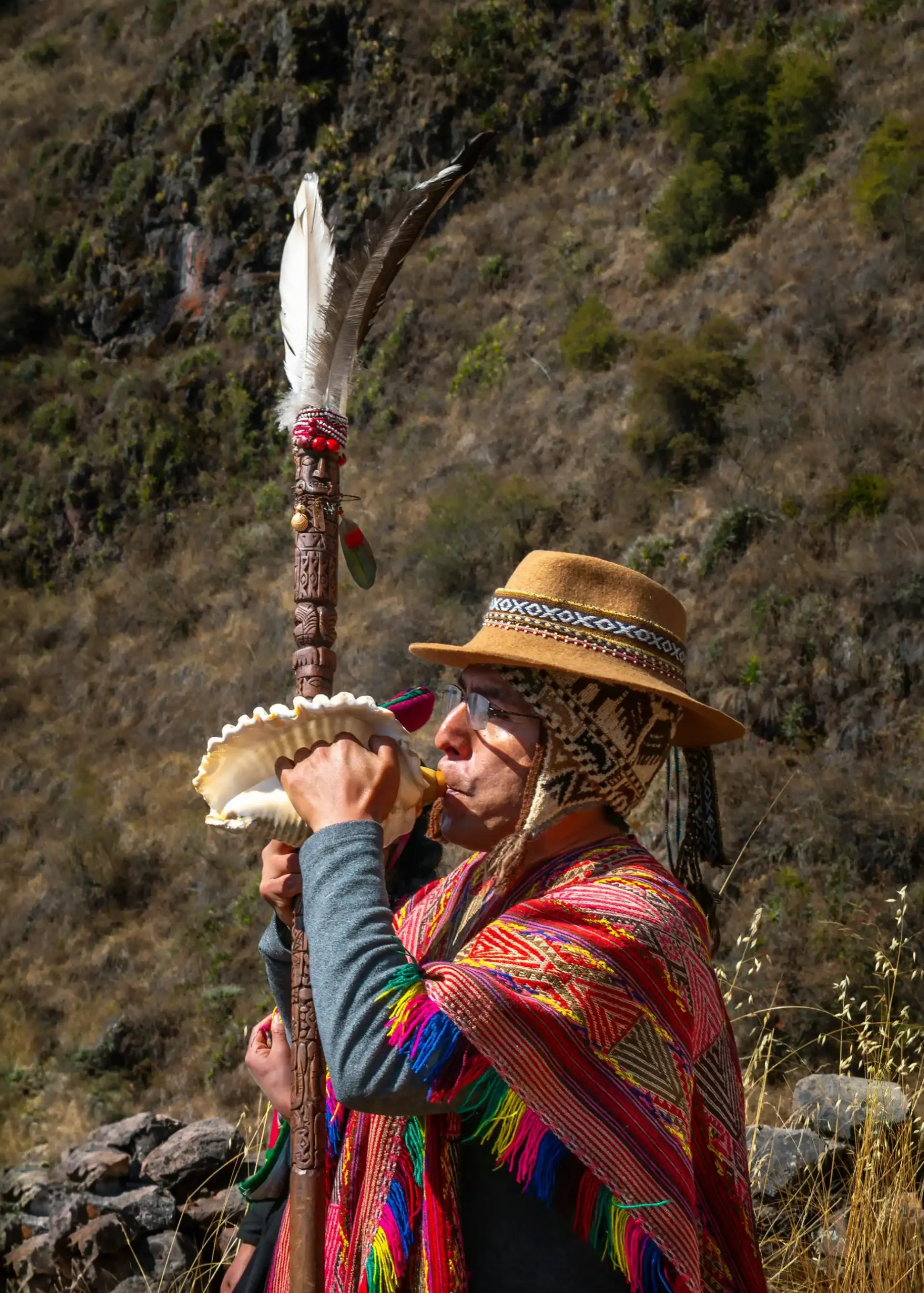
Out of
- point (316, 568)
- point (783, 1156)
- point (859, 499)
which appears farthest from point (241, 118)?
point (316, 568)

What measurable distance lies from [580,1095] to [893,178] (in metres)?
15.0

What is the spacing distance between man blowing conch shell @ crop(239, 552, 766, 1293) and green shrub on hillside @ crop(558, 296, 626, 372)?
610 inches

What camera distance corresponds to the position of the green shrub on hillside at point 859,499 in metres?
10.5

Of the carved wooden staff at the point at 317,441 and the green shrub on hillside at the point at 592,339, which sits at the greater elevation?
the green shrub on hillside at the point at 592,339

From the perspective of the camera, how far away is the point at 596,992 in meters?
1.48

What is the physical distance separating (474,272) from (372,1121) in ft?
69.4

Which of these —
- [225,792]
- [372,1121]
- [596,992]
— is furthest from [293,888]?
[596,992]

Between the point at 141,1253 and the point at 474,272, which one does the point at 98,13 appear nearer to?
A: the point at 474,272

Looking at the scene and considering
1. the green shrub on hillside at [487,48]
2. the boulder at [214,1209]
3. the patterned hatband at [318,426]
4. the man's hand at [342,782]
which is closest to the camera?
the man's hand at [342,782]

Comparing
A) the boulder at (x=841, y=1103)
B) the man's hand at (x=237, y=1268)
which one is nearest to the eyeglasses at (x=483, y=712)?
the man's hand at (x=237, y=1268)

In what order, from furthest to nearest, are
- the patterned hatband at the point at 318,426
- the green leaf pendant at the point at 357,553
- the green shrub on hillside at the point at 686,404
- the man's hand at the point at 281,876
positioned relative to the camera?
the green shrub on hillside at the point at 686,404, the green leaf pendant at the point at 357,553, the patterned hatband at the point at 318,426, the man's hand at the point at 281,876

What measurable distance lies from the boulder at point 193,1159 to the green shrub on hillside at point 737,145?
14804 millimetres

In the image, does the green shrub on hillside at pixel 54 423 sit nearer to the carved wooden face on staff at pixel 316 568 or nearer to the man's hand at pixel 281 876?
the carved wooden face on staff at pixel 316 568

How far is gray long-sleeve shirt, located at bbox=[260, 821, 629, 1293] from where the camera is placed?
1.41 meters
